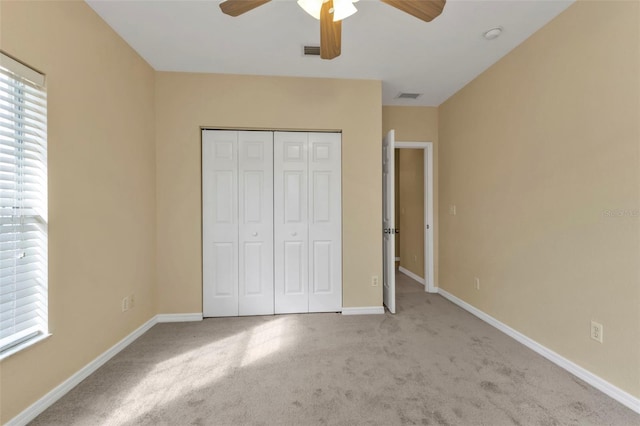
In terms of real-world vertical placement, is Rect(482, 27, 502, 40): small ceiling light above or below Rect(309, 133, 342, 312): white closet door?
above

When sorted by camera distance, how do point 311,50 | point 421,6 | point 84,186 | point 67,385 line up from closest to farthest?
point 421,6 < point 67,385 < point 84,186 < point 311,50

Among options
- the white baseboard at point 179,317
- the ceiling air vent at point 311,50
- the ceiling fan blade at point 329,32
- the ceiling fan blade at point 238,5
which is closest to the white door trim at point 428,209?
the ceiling air vent at point 311,50

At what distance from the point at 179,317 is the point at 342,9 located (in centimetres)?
307

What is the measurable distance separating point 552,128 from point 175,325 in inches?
150

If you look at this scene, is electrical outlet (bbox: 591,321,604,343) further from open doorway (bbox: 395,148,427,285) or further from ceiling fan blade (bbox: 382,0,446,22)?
ceiling fan blade (bbox: 382,0,446,22)

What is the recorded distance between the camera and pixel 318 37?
7.45 ft

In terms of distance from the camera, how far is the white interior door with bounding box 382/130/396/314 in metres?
2.96

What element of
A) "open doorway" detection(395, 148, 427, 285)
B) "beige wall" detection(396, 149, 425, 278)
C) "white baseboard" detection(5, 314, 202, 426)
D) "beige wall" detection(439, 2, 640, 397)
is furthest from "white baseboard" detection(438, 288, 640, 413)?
"white baseboard" detection(5, 314, 202, 426)

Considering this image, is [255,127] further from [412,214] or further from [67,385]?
[412,214]

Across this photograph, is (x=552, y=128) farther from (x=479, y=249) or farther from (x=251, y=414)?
(x=251, y=414)

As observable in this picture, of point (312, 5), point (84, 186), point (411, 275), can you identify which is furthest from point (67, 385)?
point (411, 275)

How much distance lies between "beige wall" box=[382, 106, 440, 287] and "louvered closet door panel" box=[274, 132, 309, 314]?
1474 millimetres

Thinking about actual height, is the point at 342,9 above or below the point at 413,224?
above

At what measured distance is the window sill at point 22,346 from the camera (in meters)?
1.35
